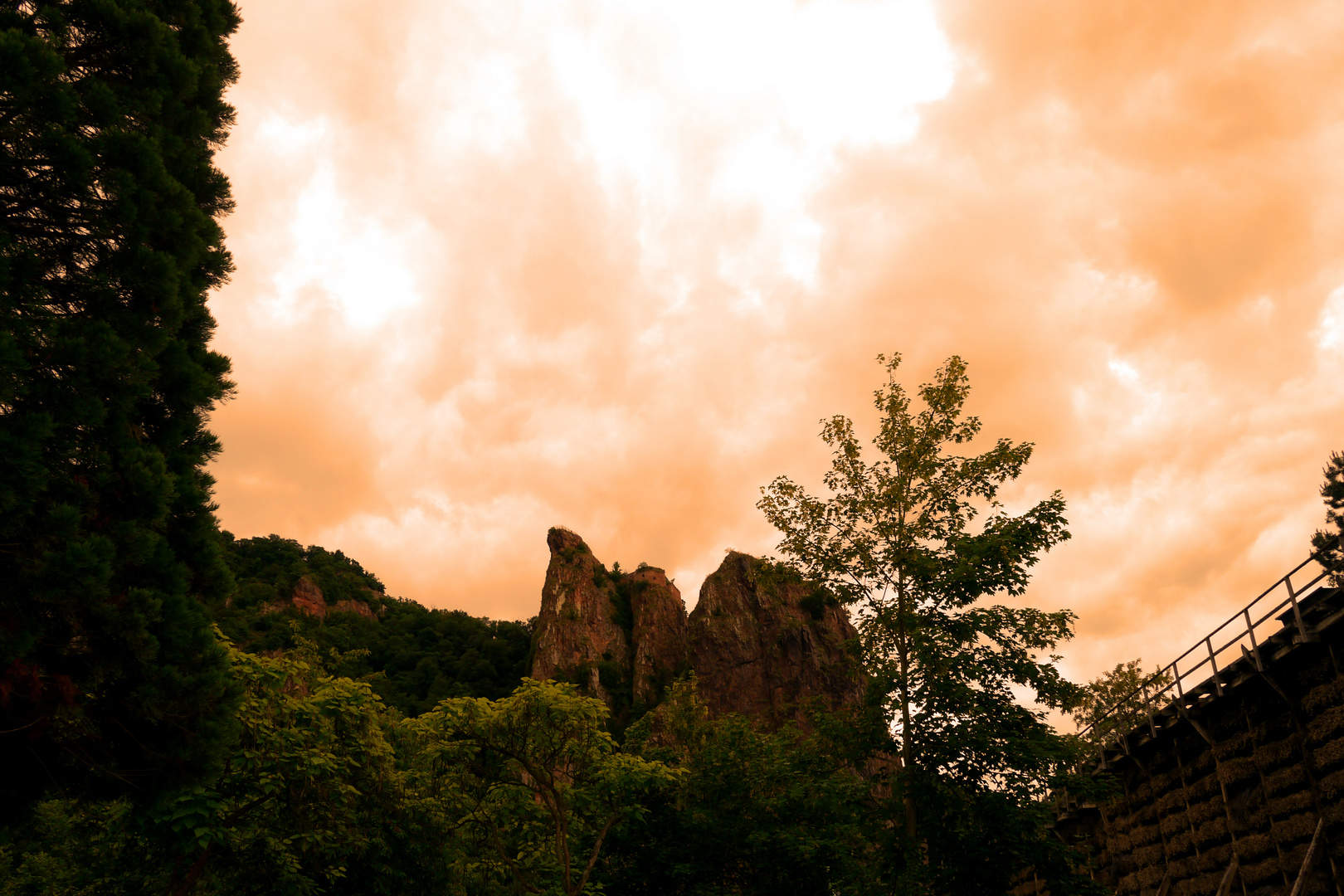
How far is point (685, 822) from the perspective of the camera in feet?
52.9

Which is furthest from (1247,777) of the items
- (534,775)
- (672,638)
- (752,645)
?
(672,638)

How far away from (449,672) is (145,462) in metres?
82.1

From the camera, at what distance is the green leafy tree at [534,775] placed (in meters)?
16.5

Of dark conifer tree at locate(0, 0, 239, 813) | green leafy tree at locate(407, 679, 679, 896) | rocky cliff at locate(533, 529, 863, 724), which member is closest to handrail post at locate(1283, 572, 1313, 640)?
green leafy tree at locate(407, 679, 679, 896)

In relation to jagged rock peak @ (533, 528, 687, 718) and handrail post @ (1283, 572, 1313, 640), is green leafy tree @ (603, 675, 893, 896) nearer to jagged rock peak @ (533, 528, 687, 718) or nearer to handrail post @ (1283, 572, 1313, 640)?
handrail post @ (1283, 572, 1313, 640)

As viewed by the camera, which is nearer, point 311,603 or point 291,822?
point 291,822

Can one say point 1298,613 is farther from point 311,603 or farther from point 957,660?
point 311,603

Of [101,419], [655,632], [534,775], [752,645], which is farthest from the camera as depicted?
[655,632]

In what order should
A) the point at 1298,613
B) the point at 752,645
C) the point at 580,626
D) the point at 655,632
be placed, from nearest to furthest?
the point at 1298,613
the point at 752,645
the point at 580,626
the point at 655,632

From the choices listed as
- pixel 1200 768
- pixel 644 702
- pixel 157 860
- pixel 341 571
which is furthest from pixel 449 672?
pixel 1200 768

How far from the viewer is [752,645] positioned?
294 feet

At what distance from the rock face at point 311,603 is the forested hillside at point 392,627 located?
46 cm

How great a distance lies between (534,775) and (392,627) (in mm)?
81963

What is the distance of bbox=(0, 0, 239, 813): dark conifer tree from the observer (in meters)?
7.27
